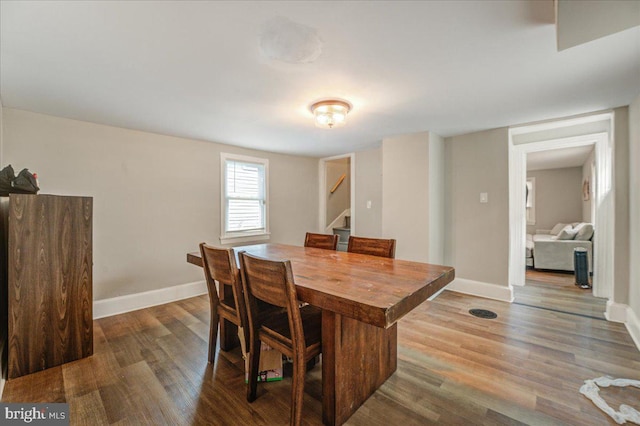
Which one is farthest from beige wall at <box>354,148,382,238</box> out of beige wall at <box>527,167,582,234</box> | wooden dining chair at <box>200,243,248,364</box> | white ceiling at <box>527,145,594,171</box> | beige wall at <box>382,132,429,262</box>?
beige wall at <box>527,167,582,234</box>

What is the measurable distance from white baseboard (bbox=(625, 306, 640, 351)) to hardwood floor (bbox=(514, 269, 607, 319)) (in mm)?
276

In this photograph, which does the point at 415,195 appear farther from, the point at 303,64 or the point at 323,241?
the point at 303,64

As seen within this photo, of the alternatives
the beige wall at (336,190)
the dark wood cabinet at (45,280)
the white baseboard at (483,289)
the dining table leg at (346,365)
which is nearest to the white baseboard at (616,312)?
the white baseboard at (483,289)

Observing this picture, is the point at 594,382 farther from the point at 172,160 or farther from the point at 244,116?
the point at 172,160

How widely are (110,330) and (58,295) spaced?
79 centimetres

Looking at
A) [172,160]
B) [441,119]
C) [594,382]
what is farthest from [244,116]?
[594,382]

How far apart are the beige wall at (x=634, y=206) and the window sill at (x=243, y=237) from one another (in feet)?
14.0

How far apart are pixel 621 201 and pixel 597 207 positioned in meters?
0.58

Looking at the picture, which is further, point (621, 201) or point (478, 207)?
point (478, 207)

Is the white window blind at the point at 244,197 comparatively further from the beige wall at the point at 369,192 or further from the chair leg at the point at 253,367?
the chair leg at the point at 253,367

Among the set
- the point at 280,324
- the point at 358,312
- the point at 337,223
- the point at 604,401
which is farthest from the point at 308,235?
the point at 337,223

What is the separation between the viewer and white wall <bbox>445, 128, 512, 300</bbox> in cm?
331

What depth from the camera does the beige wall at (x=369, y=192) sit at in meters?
4.34

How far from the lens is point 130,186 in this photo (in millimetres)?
3154
